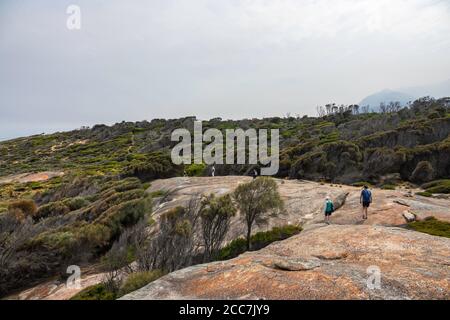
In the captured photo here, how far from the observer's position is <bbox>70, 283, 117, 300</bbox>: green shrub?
48.2ft

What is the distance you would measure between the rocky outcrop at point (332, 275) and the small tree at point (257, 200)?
765cm

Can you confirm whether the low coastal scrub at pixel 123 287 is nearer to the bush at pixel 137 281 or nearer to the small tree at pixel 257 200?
the bush at pixel 137 281

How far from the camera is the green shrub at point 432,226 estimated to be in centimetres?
1523

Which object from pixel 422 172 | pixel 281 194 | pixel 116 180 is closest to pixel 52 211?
pixel 116 180

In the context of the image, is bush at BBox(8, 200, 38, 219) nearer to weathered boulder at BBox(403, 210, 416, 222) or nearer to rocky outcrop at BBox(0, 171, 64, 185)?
weathered boulder at BBox(403, 210, 416, 222)

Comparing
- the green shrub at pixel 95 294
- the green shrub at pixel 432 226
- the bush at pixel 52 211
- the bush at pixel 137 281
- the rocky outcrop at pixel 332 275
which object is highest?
the rocky outcrop at pixel 332 275

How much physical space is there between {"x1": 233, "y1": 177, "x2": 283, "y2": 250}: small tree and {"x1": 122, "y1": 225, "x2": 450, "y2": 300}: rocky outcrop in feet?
25.1

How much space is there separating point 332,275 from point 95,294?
10618 mm

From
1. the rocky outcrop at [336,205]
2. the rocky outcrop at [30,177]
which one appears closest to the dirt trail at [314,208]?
the rocky outcrop at [336,205]

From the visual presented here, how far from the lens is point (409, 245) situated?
Answer: 40.3 feet

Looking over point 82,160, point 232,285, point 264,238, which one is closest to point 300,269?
point 232,285

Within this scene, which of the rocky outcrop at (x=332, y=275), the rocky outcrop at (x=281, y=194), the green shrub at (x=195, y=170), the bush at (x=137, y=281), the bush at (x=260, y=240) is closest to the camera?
the rocky outcrop at (x=332, y=275)
